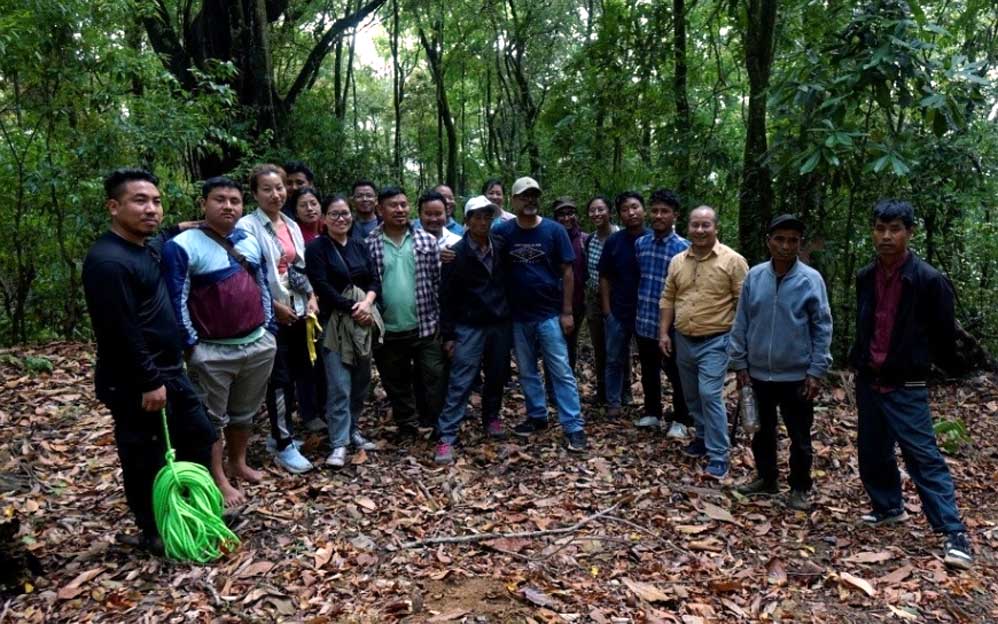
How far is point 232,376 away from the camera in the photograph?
13.7ft

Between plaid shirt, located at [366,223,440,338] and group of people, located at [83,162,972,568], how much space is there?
0.02 meters

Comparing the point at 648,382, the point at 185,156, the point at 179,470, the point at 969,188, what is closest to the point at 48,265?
the point at 185,156

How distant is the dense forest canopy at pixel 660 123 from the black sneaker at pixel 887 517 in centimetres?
256

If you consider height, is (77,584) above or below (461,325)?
below

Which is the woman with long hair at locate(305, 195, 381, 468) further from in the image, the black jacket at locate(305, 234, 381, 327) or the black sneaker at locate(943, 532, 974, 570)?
the black sneaker at locate(943, 532, 974, 570)

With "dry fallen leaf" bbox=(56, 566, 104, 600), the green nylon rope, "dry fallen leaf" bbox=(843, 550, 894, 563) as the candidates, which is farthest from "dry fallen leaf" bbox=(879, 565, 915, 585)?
"dry fallen leaf" bbox=(56, 566, 104, 600)

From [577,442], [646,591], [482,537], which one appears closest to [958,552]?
[646,591]

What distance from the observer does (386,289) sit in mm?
5402

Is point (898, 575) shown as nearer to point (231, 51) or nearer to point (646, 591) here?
point (646, 591)

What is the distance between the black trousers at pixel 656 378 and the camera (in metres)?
5.88

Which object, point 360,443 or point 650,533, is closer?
point 650,533

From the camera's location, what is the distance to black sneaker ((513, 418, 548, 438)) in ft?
19.0

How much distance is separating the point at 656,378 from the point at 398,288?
8.06ft

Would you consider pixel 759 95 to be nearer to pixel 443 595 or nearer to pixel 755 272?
pixel 755 272
